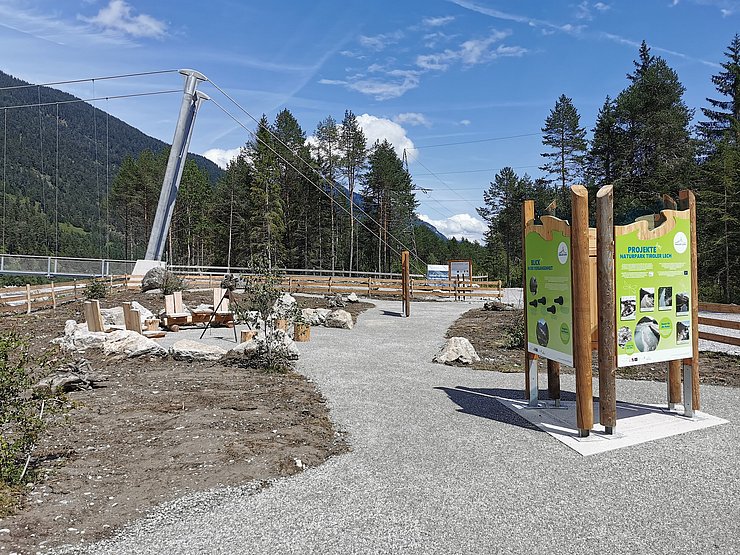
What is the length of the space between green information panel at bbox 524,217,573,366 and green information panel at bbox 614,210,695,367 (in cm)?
49

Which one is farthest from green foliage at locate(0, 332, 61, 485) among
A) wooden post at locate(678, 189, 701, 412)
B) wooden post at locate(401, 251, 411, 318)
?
wooden post at locate(401, 251, 411, 318)

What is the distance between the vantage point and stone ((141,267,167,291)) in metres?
21.7

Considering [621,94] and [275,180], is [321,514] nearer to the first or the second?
[621,94]

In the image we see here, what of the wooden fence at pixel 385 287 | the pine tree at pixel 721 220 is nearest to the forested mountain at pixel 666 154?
the pine tree at pixel 721 220

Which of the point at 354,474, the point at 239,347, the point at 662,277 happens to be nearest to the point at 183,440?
the point at 354,474

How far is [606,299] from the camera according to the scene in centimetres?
523

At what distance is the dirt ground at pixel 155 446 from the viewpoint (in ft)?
11.8

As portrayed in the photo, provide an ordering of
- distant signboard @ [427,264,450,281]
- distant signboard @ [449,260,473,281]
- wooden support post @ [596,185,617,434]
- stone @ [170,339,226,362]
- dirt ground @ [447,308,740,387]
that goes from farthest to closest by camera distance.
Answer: distant signboard @ [427,264,450,281], distant signboard @ [449,260,473,281], stone @ [170,339,226,362], dirt ground @ [447,308,740,387], wooden support post @ [596,185,617,434]

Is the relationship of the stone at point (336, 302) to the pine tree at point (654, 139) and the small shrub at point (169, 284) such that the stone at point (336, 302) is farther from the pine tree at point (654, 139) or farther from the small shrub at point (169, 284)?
the pine tree at point (654, 139)

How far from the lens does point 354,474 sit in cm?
441

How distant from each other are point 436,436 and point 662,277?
2.90 metres

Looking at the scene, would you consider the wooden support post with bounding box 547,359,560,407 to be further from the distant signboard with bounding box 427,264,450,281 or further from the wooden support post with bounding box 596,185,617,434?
the distant signboard with bounding box 427,264,450,281

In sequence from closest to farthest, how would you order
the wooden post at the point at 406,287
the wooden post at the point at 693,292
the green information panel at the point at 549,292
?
the green information panel at the point at 549,292, the wooden post at the point at 693,292, the wooden post at the point at 406,287

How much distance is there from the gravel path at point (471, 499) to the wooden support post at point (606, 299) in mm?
524
